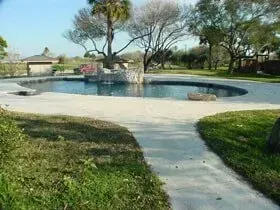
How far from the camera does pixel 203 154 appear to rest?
18.4 feet

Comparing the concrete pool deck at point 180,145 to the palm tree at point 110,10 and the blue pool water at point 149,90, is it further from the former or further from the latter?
the palm tree at point 110,10

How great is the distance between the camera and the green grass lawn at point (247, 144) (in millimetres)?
4578

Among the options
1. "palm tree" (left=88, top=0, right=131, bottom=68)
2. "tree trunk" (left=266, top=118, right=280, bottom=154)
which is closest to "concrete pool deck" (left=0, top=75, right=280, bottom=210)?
"tree trunk" (left=266, top=118, right=280, bottom=154)

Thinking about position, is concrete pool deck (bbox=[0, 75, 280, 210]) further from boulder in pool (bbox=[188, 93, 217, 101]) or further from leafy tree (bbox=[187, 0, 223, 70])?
leafy tree (bbox=[187, 0, 223, 70])

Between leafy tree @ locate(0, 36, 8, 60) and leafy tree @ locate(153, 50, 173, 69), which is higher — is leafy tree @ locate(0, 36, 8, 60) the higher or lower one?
the higher one

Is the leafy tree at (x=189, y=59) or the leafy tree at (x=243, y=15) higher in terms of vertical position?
the leafy tree at (x=243, y=15)

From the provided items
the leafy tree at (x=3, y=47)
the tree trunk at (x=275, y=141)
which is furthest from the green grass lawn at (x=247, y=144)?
the leafy tree at (x=3, y=47)

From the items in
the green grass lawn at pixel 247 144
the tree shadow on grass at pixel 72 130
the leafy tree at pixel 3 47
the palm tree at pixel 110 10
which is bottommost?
the green grass lawn at pixel 247 144

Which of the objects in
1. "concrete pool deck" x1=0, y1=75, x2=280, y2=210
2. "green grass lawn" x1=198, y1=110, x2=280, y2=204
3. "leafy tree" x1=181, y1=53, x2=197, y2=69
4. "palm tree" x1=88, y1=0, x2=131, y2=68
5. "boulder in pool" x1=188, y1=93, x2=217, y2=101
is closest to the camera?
"concrete pool deck" x1=0, y1=75, x2=280, y2=210

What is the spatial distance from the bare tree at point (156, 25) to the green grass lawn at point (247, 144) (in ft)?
97.1

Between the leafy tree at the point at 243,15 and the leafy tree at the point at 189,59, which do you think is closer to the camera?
the leafy tree at the point at 243,15

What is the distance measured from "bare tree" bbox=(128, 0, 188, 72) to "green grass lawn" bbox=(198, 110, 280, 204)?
29.6 metres

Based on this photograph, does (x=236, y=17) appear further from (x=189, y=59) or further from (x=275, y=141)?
(x=275, y=141)

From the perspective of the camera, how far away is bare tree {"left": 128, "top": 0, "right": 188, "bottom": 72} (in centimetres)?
3744
